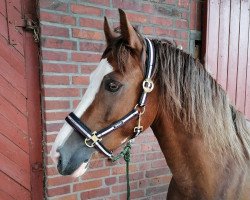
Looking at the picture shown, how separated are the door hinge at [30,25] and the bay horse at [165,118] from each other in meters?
0.71

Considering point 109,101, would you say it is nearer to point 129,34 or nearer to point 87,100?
point 87,100

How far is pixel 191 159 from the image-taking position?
137cm

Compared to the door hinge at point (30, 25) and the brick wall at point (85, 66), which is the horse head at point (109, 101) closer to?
the brick wall at point (85, 66)

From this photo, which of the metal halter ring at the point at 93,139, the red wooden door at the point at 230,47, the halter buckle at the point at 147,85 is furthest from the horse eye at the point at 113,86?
the red wooden door at the point at 230,47

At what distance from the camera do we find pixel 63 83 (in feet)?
6.42

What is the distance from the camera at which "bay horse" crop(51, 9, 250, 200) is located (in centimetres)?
123

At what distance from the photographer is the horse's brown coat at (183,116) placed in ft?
4.03

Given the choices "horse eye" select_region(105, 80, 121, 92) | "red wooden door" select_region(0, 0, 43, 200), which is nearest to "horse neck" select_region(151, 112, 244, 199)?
"horse eye" select_region(105, 80, 121, 92)

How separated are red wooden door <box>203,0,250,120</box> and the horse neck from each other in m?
1.53

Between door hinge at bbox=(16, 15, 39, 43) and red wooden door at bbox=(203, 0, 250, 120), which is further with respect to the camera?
red wooden door at bbox=(203, 0, 250, 120)

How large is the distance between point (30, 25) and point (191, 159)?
1.44 meters

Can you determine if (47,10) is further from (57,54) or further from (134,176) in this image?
(134,176)

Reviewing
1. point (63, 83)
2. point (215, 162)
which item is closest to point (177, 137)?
point (215, 162)

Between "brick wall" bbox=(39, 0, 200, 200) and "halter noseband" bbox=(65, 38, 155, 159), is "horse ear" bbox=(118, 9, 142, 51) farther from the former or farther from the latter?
"brick wall" bbox=(39, 0, 200, 200)
